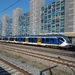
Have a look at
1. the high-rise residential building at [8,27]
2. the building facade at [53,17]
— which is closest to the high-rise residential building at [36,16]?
the building facade at [53,17]

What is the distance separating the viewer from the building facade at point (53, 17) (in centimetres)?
8119

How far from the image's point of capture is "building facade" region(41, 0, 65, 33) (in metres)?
81.2

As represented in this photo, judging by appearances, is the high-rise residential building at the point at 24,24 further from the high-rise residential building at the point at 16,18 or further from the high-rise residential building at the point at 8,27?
the high-rise residential building at the point at 8,27

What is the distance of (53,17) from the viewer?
3423 inches

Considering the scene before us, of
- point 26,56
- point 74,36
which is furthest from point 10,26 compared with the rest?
point 26,56

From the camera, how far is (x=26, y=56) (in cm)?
1895

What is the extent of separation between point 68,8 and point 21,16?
6193 cm

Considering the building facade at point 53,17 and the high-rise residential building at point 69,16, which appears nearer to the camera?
the high-rise residential building at point 69,16

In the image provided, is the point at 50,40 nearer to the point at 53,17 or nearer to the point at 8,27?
the point at 53,17

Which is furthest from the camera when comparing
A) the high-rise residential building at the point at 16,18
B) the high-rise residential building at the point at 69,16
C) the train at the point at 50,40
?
the high-rise residential building at the point at 16,18

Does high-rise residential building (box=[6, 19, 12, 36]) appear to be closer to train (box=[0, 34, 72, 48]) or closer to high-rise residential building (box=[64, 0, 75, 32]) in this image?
high-rise residential building (box=[64, 0, 75, 32])

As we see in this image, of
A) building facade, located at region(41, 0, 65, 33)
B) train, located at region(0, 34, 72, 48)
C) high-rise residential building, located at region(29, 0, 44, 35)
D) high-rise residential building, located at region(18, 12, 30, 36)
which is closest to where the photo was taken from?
train, located at region(0, 34, 72, 48)

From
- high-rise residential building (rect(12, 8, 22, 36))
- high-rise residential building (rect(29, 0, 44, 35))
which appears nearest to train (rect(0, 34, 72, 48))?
high-rise residential building (rect(29, 0, 44, 35))

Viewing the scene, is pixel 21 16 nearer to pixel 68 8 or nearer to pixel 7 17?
pixel 7 17
